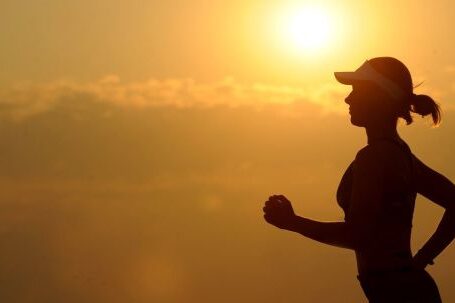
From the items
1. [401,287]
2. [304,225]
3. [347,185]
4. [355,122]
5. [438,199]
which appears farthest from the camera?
[438,199]

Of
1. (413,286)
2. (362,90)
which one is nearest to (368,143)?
(362,90)

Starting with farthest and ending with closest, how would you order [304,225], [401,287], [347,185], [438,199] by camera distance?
[438,199]
[347,185]
[401,287]
[304,225]

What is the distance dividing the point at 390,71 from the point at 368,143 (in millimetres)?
430

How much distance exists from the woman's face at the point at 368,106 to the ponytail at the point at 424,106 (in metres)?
0.20

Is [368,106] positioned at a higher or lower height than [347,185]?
higher

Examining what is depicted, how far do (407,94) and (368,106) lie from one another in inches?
9.2

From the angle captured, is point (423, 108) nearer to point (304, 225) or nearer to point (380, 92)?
point (380, 92)

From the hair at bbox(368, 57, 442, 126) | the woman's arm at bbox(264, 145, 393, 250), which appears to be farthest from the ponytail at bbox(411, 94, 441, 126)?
the woman's arm at bbox(264, 145, 393, 250)


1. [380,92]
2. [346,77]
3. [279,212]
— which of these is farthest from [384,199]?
[346,77]

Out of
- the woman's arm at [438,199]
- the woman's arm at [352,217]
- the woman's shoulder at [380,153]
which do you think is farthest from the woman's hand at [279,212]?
the woman's arm at [438,199]

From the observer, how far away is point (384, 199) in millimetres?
7785

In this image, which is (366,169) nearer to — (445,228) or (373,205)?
(373,205)

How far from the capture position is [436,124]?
8.27 meters

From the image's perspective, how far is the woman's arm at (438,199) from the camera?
26.7ft
